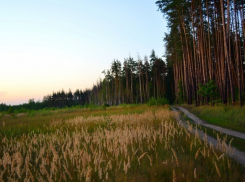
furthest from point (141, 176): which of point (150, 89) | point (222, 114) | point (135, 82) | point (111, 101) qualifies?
point (111, 101)

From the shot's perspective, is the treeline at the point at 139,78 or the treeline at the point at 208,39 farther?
the treeline at the point at 139,78

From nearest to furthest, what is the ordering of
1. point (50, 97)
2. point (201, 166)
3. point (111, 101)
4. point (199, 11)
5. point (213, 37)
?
point (201, 166)
point (199, 11)
point (213, 37)
point (111, 101)
point (50, 97)

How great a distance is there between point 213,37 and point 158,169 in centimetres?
3317

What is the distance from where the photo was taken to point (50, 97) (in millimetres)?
154750

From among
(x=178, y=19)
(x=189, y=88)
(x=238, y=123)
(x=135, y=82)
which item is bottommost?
(x=238, y=123)

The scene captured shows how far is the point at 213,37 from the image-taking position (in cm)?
3216

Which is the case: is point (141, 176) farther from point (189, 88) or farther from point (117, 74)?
point (117, 74)

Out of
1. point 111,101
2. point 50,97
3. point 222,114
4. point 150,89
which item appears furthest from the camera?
point 50,97

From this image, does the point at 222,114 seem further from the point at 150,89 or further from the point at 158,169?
the point at 150,89

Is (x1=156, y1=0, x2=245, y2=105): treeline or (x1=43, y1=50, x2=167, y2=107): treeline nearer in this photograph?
(x1=156, y1=0, x2=245, y2=105): treeline

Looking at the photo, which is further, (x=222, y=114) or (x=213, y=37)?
(x=213, y=37)

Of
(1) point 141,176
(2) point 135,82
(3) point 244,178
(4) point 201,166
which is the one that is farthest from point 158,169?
(2) point 135,82

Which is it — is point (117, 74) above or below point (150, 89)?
above

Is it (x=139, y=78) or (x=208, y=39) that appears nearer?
(x=208, y=39)
